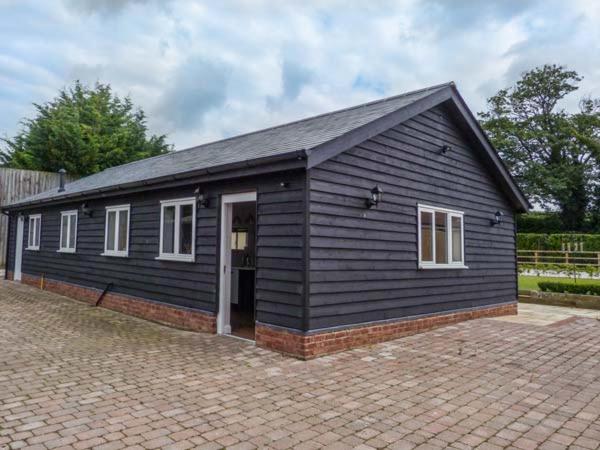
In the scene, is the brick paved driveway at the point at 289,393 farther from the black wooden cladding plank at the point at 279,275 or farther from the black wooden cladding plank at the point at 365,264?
the black wooden cladding plank at the point at 365,264

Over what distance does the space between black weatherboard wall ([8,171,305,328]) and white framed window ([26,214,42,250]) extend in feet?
8.55

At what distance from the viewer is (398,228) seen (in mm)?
6664

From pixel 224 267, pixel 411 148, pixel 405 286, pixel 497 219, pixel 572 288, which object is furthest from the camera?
pixel 572 288

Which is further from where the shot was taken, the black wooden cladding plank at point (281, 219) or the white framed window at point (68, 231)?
the white framed window at point (68, 231)

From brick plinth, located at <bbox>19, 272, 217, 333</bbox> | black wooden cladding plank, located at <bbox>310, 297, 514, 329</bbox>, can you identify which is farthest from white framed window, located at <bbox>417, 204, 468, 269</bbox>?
brick plinth, located at <bbox>19, 272, 217, 333</bbox>

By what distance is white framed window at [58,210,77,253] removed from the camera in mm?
10952

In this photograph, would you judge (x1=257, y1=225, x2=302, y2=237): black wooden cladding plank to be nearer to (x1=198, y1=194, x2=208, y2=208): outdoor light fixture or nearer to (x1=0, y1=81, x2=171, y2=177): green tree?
(x1=198, y1=194, x2=208, y2=208): outdoor light fixture

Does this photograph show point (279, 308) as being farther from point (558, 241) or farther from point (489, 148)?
point (558, 241)

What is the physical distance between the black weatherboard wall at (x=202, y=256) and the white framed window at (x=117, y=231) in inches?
6.0

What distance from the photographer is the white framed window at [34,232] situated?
13.1m

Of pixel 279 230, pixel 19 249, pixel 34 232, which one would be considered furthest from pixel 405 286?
pixel 19 249

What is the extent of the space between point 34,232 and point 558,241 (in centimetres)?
2671

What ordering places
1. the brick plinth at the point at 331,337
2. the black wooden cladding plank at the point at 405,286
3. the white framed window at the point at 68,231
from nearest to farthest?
the brick plinth at the point at 331,337, the black wooden cladding plank at the point at 405,286, the white framed window at the point at 68,231

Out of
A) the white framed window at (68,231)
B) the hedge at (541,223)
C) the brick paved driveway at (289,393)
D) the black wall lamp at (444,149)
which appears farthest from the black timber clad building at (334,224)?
the hedge at (541,223)
